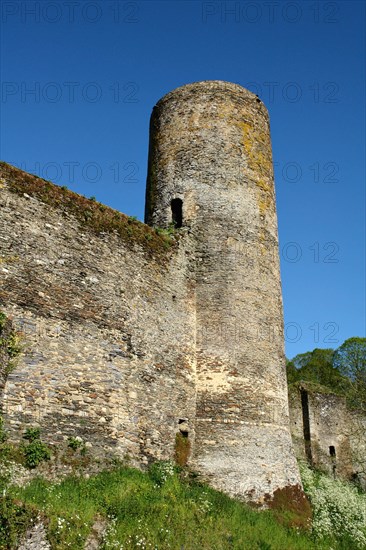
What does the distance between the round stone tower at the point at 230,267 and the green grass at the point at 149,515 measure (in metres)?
1.25

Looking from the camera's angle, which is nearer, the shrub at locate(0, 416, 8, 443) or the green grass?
the green grass

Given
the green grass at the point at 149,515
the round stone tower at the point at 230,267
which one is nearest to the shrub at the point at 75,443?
the green grass at the point at 149,515

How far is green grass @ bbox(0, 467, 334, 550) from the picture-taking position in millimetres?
8727

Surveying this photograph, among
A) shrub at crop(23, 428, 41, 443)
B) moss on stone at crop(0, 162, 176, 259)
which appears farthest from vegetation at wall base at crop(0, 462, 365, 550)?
Answer: moss on stone at crop(0, 162, 176, 259)

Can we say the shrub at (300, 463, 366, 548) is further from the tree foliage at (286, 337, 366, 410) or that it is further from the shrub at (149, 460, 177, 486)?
the tree foliage at (286, 337, 366, 410)

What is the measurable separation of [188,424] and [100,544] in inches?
193

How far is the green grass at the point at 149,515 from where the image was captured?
8727 millimetres

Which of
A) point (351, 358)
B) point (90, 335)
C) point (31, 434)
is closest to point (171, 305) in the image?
point (90, 335)

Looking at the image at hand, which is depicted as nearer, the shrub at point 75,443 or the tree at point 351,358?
the shrub at point 75,443

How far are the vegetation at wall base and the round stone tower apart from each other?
1218 mm

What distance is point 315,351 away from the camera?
1778 inches

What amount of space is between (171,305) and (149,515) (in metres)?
5.59

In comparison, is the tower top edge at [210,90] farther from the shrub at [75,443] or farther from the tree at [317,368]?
the tree at [317,368]

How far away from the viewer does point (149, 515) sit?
9.77 metres
